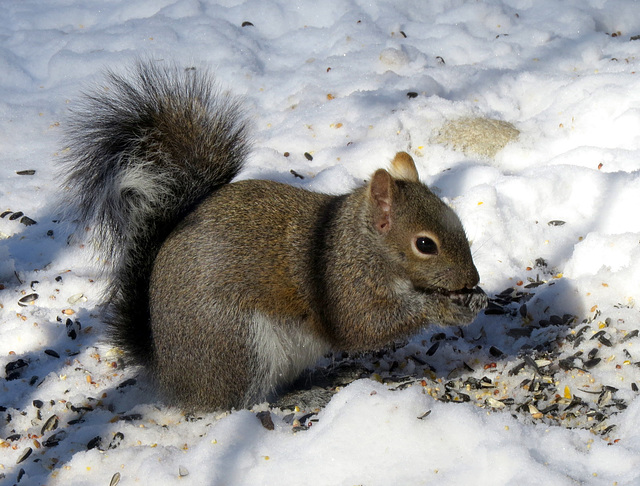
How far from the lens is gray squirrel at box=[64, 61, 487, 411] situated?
9.66ft

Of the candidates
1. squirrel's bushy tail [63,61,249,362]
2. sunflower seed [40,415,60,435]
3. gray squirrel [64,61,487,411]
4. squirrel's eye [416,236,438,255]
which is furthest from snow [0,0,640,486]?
squirrel's eye [416,236,438,255]

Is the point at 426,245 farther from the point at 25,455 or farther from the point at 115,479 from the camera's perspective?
the point at 25,455

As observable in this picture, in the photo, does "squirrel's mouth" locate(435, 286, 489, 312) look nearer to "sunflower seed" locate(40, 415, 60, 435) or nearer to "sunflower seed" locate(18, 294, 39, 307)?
"sunflower seed" locate(40, 415, 60, 435)

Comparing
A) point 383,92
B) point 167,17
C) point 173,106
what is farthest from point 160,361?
point 167,17

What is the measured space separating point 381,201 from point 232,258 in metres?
0.62

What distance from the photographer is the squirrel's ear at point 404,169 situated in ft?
10.4

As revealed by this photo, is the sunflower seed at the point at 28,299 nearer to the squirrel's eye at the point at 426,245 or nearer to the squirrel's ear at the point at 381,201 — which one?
the squirrel's ear at the point at 381,201

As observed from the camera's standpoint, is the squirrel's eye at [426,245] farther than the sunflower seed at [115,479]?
Yes

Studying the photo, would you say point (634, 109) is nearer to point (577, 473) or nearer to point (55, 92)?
point (577, 473)

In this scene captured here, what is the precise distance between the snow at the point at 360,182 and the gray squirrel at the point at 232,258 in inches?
9.5

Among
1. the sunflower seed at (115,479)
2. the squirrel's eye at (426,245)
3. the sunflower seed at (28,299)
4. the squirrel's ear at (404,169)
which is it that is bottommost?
the sunflower seed at (115,479)

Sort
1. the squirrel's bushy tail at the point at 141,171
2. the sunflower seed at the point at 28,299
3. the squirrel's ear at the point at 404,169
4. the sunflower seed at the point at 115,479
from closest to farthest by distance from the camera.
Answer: the sunflower seed at the point at 115,479 < the squirrel's bushy tail at the point at 141,171 < the squirrel's ear at the point at 404,169 < the sunflower seed at the point at 28,299

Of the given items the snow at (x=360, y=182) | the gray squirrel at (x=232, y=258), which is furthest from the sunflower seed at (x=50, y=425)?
the gray squirrel at (x=232, y=258)

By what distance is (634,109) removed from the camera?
4246 mm
